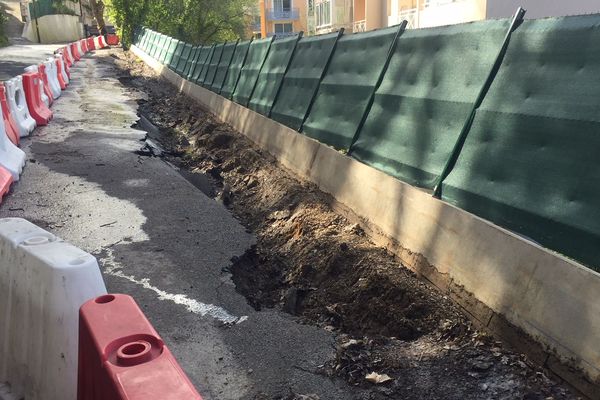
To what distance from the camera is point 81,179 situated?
24.8 feet

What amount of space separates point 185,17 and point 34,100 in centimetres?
3828

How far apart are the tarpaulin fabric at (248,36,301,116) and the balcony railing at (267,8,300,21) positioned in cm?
6439

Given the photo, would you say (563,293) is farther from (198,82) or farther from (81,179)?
(198,82)

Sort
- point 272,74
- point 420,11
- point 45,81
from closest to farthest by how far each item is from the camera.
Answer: point 272,74 → point 45,81 → point 420,11

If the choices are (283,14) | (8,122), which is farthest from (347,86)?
(283,14)


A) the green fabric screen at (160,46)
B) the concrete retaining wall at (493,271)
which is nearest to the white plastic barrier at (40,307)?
the concrete retaining wall at (493,271)

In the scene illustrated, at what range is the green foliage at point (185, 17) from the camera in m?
43.7

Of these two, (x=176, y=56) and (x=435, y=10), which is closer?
(x=176, y=56)

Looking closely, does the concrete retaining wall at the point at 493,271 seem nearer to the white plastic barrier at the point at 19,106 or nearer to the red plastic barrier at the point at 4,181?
the red plastic barrier at the point at 4,181

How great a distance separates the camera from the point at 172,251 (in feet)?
17.5

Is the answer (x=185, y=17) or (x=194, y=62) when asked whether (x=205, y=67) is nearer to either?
(x=194, y=62)

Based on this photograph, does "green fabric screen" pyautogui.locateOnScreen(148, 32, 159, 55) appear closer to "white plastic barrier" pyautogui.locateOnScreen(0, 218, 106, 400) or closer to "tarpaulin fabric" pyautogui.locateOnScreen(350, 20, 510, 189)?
"tarpaulin fabric" pyautogui.locateOnScreen(350, 20, 510, 189)

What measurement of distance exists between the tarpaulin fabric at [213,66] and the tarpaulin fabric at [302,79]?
7.05 metres

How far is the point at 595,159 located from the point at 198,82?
16003 millimetres
